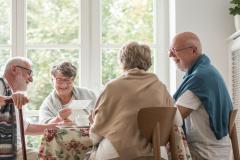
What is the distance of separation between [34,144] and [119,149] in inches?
84.2

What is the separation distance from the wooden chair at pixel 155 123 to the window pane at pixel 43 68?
2.20 meters

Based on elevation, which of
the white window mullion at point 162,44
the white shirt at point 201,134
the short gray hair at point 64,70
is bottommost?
the white shirt at point 201,134

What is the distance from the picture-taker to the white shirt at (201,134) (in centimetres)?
298

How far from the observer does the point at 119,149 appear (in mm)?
2582

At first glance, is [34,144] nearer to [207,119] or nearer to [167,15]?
[167,15]

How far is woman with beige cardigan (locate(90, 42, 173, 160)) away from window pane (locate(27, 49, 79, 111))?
2.04 metres

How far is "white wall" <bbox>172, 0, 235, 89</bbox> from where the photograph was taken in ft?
14.6

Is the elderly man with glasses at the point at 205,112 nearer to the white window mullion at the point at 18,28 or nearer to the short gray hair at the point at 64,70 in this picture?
the short gray hair at the point at 64,70

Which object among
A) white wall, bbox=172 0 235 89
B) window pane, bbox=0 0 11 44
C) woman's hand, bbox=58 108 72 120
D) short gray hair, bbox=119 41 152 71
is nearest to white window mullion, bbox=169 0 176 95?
white wall, bbox=172 0 235 89

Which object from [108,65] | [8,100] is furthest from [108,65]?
[8,100]

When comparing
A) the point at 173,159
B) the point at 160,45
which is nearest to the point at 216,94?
the point at 173,159

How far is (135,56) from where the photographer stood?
2.80m

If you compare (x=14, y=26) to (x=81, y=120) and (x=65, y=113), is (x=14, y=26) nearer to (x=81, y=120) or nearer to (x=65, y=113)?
(x=65, y=113)

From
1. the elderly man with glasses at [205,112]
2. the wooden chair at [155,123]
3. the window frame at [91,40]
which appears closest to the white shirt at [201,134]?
the elderly man with glasses at [205,112]
